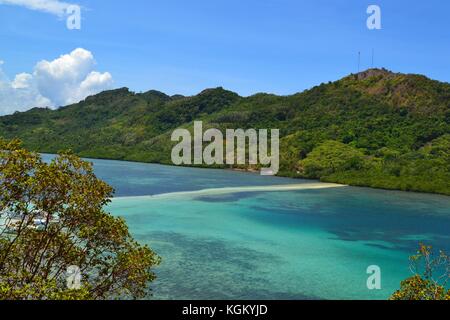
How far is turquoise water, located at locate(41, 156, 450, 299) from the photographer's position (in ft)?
104

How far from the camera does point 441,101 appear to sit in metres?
152

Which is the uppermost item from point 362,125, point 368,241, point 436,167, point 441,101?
point 441,101

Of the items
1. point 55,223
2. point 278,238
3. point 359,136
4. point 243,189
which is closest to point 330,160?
point 359,136

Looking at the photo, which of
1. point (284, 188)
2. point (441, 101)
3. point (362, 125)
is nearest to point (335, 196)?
point (284, 188)

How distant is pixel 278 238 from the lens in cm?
4762

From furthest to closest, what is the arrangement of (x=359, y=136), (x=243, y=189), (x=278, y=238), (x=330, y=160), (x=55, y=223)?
(x=359, y=136) < (x=330, y=160) < (x=243, y=189) < (x=278, y=238) < (x=55, y=223)

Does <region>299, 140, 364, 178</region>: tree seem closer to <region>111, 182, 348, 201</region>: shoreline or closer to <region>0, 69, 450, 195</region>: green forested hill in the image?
<region>0, 69, 450, 195</region>: green forested hill

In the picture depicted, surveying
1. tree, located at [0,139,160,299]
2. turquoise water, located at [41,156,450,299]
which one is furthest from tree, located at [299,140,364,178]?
tree, located at [0,139,160,299]

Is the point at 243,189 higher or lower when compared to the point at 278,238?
higher

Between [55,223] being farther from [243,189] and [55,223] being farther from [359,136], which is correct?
[359,136]

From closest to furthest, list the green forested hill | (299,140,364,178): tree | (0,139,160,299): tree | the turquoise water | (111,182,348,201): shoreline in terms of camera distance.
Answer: (0,139,160,299): tree < the turquoise water < (111,182,348,201): shoreline < the green forested hill < (299,140,364,178): tree

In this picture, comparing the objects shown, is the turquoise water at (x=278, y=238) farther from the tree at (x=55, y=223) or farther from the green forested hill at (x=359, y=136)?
the green forested hill at (x=359, y=136)

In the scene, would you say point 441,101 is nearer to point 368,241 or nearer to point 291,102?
point 291,102
